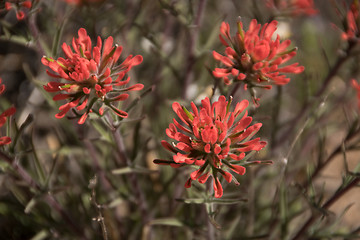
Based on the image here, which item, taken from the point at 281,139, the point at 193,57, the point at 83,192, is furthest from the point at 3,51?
the point at 281,139

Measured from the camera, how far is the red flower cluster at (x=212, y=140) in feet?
2.26

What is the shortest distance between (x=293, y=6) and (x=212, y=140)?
68cm

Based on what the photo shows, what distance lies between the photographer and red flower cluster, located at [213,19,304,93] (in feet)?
2.52

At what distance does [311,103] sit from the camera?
4.35ft

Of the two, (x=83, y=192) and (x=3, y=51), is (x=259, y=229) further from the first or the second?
(x=3, y=51)

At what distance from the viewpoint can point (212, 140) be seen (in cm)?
69

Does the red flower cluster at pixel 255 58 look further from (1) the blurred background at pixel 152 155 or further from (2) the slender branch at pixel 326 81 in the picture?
(2) the slender branch at pixel 326 81

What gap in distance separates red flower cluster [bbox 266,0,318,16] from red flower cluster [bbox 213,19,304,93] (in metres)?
0.37

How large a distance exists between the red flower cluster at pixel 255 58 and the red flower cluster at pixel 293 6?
375mm

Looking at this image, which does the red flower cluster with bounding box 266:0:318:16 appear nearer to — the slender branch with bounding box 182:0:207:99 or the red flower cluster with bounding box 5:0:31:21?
the slender branch with bounding box 182:0:207:99

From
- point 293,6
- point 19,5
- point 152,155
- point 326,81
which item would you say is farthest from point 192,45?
point 152,155

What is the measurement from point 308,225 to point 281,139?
50 cm

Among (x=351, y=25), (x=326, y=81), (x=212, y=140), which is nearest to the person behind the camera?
(x=212, y=140)

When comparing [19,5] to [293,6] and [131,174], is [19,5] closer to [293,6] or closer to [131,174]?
[131,174]
